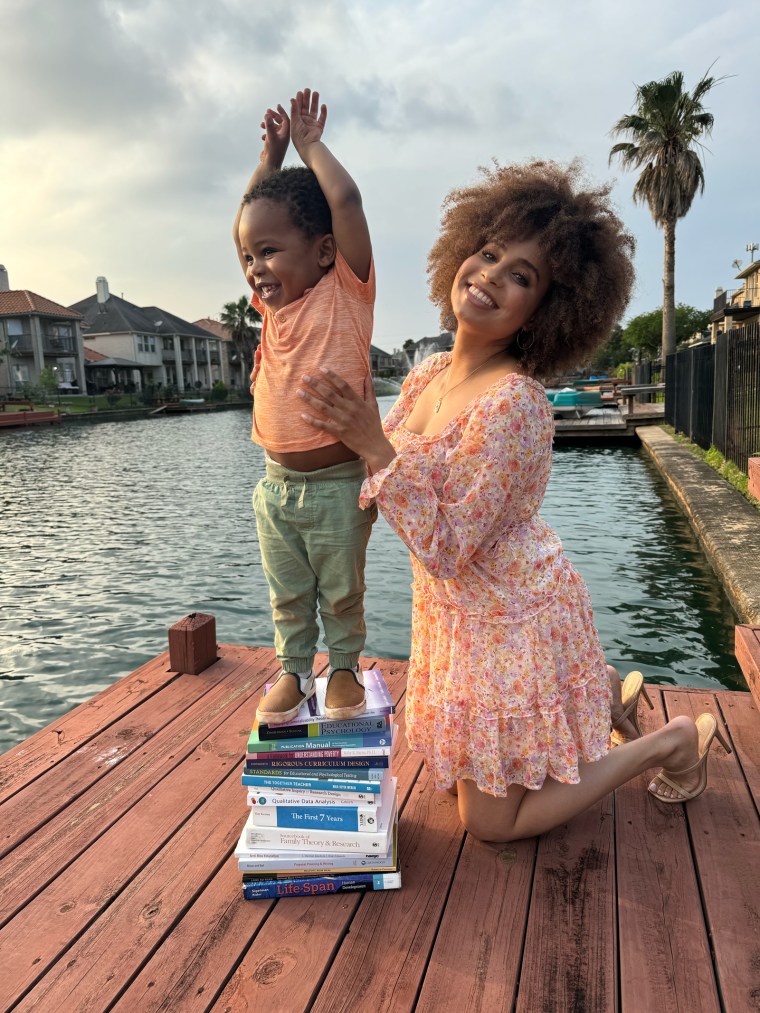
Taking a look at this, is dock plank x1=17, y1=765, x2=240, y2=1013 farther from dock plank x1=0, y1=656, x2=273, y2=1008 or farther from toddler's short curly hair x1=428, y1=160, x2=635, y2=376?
toddler's short curly hair x1=428, y1=160, x2=635, y2=376

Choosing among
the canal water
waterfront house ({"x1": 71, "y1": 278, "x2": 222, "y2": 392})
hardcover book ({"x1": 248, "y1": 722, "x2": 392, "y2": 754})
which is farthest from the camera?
waterfront house ({"x1": 71, "y1": 278, "x2": 222, "y2": 392})

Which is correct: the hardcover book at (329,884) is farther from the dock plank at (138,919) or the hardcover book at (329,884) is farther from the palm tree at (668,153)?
the palm tree at (668,153)

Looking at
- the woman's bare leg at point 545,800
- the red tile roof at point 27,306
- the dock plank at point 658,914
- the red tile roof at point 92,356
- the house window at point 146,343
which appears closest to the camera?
the dock plank at point 658,914

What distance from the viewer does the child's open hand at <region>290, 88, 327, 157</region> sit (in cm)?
205

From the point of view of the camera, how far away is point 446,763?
2.21 metres

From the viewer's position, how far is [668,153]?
25188 millimetres

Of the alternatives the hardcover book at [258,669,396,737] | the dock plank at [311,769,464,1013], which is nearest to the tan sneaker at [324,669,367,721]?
the hardcover book at [258,669,396,737]

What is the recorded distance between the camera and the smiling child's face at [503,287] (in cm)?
214

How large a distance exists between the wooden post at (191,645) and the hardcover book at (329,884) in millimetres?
1655

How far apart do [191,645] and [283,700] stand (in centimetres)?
157

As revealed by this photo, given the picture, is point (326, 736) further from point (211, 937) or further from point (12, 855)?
point (12, 855)

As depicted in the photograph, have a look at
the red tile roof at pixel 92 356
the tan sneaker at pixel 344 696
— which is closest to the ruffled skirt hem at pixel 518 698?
the tan sneaker at pixel 344 696

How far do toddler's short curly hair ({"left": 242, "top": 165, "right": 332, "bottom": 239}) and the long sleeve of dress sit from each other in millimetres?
647

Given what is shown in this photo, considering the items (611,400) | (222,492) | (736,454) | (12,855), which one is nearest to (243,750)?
(12,855)
